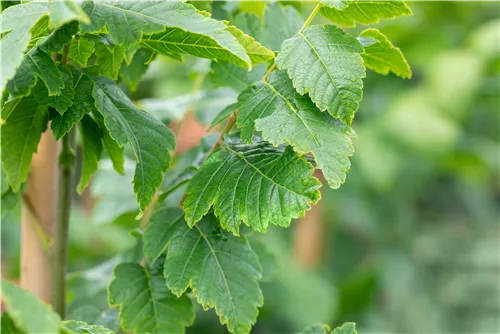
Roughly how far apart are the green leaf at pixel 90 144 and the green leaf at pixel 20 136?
32 mm

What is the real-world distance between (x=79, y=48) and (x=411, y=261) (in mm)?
1943

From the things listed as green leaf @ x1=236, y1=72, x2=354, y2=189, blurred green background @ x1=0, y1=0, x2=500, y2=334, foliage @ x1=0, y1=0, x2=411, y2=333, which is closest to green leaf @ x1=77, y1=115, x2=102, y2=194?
foliage @ x1=0, y1=0, x2=411, y2=333

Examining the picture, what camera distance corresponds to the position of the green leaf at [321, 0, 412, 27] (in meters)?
0.43

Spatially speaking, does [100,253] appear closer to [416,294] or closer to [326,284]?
[326,284]

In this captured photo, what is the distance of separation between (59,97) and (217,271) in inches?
6.2

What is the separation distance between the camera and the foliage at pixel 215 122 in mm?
373

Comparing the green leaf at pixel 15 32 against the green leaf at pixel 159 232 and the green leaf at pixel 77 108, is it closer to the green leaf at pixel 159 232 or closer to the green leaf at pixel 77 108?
the green leaf at pixel 77 108

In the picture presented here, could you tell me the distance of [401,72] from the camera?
1.62ft

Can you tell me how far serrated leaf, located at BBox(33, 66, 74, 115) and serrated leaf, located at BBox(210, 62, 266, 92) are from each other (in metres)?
0.16

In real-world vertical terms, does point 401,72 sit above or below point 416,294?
above

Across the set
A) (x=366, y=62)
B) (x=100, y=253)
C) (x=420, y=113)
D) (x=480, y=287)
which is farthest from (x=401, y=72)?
(x=480, y=287)

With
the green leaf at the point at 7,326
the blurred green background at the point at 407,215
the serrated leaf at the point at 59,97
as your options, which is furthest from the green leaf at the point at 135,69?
the blurred green background at the point at 407,215

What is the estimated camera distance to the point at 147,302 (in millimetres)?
500

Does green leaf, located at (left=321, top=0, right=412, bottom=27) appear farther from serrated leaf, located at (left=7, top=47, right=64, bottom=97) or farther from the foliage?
serrated leaf, located at (left=7, top=47, right=64, bottom=97)
